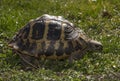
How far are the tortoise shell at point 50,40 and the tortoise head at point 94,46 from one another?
5.3 inches

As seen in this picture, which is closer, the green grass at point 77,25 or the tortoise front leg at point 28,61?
the green grass at point 77,25

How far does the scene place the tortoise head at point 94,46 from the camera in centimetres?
1098

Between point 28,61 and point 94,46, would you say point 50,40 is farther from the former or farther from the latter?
point 94,46

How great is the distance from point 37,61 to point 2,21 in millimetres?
2859

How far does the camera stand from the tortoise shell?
410 inches

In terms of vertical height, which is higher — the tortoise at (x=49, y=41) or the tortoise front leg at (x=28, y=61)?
the tortoise at (x=49, y=41)

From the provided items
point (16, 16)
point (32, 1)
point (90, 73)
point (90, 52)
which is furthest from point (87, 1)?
point (90, 73)

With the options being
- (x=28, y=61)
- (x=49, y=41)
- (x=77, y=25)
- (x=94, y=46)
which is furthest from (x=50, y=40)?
(x=77, y=25)

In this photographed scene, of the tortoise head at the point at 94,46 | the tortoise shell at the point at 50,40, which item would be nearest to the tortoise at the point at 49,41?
the tortoise shell at the point at 50,40

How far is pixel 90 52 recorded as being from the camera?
11125 millimetres

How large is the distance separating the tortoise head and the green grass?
14 cm

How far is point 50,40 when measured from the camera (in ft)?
34.2

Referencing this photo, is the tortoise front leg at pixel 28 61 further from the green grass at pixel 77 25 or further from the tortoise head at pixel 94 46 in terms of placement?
the tortoise head at pixel 94 46

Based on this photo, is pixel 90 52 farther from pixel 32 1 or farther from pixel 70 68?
pixel 32 1
